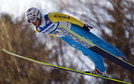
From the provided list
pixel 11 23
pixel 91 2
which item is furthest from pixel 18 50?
pixel 91 2

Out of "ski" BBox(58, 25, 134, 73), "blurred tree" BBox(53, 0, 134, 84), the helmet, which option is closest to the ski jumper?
"ski" BBox(58, 25, 134, 73)

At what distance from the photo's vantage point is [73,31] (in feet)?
11.2

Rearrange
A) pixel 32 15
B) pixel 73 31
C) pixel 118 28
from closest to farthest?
pixel 32 15, pixel 73 31, pixel 118 28

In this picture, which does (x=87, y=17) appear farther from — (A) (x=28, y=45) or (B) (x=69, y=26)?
(B) (x=69, y=26)

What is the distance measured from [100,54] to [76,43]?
0.50 m

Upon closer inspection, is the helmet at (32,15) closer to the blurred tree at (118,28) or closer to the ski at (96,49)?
the ski at (96,49)

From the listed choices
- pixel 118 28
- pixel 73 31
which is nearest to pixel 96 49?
pixel 73 31

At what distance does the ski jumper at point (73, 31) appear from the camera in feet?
10.6

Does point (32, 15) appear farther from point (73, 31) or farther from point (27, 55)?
point (27, 55)

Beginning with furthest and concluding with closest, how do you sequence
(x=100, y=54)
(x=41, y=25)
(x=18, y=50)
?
(x=18, y=50) < (x=100, y=54) < (x=41, y=25)

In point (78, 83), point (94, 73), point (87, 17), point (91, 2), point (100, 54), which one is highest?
point (91, 2)

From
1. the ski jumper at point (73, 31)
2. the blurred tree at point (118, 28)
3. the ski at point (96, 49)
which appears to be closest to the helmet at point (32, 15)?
the ski jumper at point (73, 31)

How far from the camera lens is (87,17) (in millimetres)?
10742

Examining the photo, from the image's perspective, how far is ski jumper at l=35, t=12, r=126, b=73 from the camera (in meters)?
3.24
